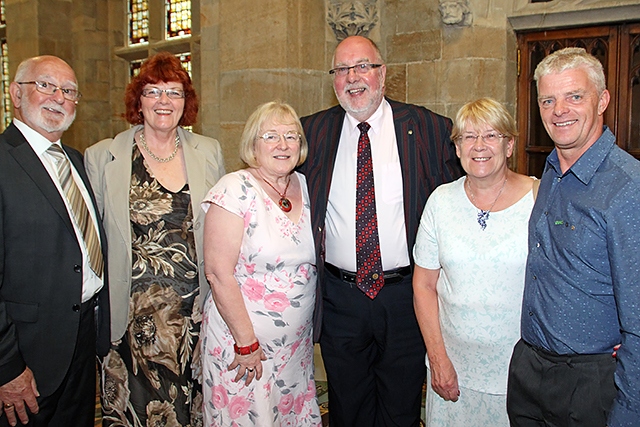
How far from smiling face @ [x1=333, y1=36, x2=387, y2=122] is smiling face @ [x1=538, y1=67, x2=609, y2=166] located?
3.00ft

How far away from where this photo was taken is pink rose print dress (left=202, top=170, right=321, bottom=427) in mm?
2162

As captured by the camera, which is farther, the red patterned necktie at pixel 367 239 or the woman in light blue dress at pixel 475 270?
the red patterned necktie at pixel 367 239

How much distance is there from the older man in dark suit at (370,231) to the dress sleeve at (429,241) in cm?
21

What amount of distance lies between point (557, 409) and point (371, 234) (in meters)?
0.94

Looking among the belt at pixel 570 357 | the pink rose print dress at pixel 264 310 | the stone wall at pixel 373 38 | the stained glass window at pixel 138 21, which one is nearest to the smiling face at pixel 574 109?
the belt at pixel 570 357

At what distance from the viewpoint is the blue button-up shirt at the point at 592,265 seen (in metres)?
1.44

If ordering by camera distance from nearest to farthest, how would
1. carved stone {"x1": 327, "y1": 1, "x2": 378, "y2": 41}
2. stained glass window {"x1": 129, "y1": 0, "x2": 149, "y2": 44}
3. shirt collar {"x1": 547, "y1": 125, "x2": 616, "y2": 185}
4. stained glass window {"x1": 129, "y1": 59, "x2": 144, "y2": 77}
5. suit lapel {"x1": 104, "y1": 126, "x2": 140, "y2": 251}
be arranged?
shirt collar {"x1": 547, "y1": 125, "x2": 616, "y2": 185} < suit lapel {"x1": 104, "y1": 126, "x2": 140, "y2": 251} < carved stone {"x1": 327, "y1": 1, "x2": 378, "y2": 41} < stained glass window {"x1": 129, "y1": 0, "x2": 149, "y2": 44} < stained glass window {"x1": 129, "y1": 59, "x2": 144, "y2": 77}

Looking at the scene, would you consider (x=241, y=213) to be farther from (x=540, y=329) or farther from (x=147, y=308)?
(x=540, y=329)

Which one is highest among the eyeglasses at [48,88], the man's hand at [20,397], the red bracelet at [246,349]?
the eyeglasses at [48,88]

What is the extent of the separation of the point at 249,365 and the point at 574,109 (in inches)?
54.7

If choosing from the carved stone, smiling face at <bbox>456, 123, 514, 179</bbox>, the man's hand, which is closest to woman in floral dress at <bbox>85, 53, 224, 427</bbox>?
the man's hand

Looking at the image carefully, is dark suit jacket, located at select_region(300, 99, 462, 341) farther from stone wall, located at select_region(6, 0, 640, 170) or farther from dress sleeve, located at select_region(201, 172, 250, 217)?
stone wall, located at select_region(6, 0, 640, 170)

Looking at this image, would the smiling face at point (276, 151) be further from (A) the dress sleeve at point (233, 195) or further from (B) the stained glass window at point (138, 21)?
(B) the stained glass window at point (138, 21)

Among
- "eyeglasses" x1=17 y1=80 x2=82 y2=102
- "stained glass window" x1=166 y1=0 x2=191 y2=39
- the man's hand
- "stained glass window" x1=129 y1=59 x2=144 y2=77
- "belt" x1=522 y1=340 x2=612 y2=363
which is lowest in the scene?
the man's hand
